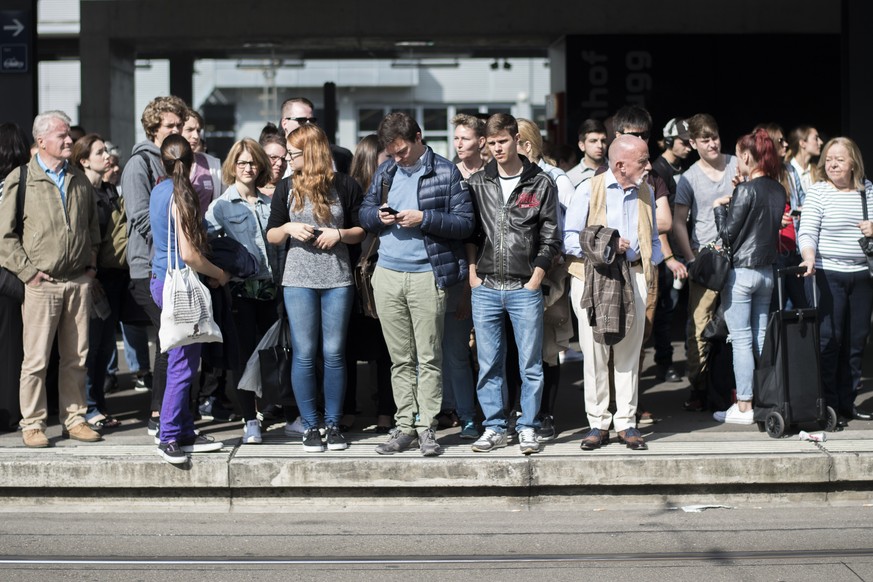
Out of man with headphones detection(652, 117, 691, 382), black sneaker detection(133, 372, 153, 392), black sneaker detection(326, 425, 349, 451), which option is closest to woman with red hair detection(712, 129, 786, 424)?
man with headphones detection(652, 117, 691, 382)

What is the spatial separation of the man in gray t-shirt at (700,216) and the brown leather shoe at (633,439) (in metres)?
1.37

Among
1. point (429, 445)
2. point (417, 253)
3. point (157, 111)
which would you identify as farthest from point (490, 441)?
point (157, 111)

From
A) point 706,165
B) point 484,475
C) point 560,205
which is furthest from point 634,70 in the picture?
point 484,475

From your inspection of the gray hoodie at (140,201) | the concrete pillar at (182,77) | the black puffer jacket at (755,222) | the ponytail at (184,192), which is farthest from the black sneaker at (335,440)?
the concrete pillar at (182,77)

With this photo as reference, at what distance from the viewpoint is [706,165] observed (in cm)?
841

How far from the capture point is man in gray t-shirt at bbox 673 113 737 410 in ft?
27.3

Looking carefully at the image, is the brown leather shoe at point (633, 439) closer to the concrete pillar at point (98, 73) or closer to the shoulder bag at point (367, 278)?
the shoulder bag at point (367, 278)

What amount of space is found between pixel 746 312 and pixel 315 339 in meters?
2.83

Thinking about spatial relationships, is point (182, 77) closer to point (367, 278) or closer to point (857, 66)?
point (857, 66)

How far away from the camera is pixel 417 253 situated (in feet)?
22.8

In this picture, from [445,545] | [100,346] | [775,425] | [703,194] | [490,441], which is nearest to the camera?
[445,545]

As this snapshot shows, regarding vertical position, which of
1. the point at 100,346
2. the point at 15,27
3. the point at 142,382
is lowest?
the point at 142,382

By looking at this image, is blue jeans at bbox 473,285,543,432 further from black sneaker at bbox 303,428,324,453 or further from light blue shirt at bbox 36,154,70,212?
light blue shirt at bbox 36,154,70,212

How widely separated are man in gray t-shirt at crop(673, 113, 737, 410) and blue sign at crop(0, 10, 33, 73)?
588 centimetres
